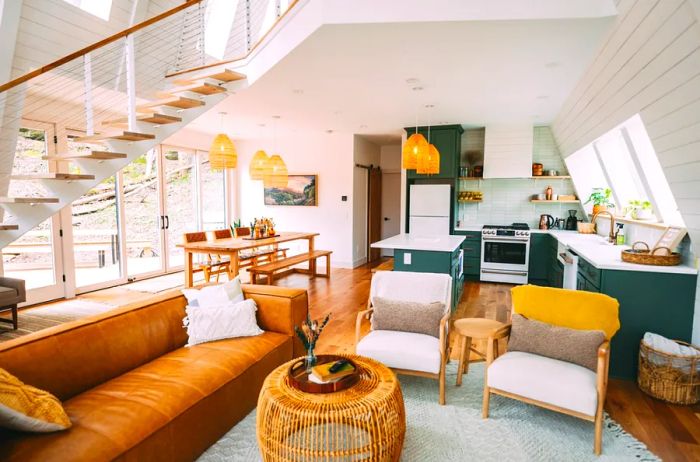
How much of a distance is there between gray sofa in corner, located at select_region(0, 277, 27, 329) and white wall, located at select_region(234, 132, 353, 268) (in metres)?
4.71

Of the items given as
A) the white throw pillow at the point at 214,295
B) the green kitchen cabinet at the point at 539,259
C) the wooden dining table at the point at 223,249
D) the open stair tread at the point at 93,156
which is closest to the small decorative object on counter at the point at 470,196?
the green kitchen cabinet at the point at 539,259

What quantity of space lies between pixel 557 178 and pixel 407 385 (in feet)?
16.8

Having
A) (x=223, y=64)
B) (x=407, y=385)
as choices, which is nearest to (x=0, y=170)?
(x=223, y=64)

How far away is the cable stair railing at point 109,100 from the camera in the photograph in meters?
3.24

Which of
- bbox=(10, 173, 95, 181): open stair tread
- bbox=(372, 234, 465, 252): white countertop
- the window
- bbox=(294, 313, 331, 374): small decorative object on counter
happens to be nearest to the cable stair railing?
bbox=(10, 173, 95, 181): open stair tread

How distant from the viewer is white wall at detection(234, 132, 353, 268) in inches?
307

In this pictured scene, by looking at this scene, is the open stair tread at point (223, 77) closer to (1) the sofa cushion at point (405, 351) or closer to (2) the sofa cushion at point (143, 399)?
(2) the sofa cushion at point (143, 399)

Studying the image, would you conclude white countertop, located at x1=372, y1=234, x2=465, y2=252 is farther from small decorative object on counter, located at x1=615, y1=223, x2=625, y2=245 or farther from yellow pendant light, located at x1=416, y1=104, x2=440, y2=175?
small decorative object on counter, located at x1=615, y1=223, x2=625, y2=245

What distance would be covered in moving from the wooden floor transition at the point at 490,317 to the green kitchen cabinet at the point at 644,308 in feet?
0.75

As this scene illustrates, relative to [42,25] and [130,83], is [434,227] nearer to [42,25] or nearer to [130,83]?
[130,83]

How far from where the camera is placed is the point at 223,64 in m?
4.28

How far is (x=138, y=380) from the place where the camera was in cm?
202

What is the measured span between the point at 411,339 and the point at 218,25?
501 centimetres

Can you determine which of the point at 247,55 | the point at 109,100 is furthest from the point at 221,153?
the point at 109,100
